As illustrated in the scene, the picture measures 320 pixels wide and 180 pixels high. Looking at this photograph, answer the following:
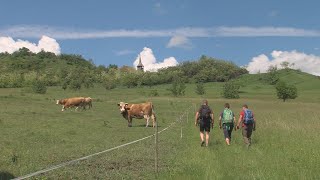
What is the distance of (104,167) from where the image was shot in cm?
1269

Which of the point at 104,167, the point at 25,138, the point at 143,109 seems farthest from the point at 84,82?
the point at 104,167

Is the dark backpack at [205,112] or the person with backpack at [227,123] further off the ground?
the dark backpack at [205,112]

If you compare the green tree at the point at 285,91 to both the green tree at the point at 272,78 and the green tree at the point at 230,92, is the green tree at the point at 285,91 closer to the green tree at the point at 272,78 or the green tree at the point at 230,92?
the green tree at the point at 230,92

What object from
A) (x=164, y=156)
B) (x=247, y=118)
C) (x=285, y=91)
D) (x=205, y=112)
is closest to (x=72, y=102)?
(x=205, y=112)

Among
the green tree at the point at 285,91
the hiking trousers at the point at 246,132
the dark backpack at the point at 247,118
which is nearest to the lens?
the hiking trousers at the point at 246,132

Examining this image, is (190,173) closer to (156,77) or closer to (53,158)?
(53,158)

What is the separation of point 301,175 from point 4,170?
7.57 metres

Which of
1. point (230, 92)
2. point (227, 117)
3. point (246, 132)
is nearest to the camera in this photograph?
point (246, 132)

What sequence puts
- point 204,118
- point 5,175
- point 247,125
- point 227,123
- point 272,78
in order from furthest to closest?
point 272,78, point 227,123, point 204,118, point 247,125, point 5,175

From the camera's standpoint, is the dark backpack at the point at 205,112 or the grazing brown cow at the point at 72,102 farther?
the grazing brown cow at the point at 72,102

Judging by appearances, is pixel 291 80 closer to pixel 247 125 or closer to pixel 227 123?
pixel 227 123

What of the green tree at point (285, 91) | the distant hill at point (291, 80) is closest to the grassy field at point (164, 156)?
the green tree at point (285, 91)

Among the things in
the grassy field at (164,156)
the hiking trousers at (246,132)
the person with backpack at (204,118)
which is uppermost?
the person with backpack at (204,118)

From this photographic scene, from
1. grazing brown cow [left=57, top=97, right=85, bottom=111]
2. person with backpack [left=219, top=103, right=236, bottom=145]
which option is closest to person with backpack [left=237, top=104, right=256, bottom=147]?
person with backpack [left=219, top=103, right=236, bottom=145]
